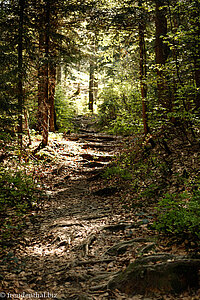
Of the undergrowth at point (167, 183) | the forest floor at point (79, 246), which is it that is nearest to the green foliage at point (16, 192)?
the forest floor at point (79, 246)

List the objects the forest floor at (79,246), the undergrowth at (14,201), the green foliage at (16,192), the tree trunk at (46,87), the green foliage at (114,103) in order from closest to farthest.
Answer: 1. the forest floor at (79,246)
2. the undergrowth at (14,201)
3. the green foliage at (16,192)
4. the tree trunk at (46,87)
5. the green foliage at (114,103)

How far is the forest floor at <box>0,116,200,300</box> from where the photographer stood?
11.6 feet

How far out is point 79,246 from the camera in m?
4.91

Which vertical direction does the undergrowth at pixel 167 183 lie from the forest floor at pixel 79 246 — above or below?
above

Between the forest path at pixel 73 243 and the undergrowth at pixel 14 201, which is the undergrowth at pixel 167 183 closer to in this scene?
the forest path at pixel 73 243

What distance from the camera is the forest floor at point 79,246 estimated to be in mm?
3527

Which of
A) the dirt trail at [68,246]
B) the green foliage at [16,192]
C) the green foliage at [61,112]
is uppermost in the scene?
the green foliage at [61,112]

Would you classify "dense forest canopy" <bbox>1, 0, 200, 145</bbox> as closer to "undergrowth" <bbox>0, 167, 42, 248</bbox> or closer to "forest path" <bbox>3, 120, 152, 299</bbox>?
"undergrowth" <bbox>0, 167, 42, 248</bbox>

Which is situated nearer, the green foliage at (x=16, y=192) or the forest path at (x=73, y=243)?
the forest path at (x=73, y=243)

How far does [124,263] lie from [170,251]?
829mm

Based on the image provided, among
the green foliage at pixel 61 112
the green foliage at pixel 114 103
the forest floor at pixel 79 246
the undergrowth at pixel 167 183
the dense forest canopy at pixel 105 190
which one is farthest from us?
the green foliage at pixel 61 112

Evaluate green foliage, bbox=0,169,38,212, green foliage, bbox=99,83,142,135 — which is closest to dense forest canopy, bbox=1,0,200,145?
green foliage, bbox=0,169,38,212

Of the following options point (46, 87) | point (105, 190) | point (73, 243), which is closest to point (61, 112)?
point (46, 87)

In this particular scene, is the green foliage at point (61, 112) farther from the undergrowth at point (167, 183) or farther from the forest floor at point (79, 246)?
the forest floor at point (79, 246)
